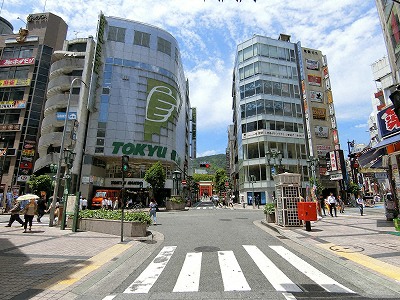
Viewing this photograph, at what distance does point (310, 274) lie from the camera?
228 inches

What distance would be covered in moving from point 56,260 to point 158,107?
40.8m

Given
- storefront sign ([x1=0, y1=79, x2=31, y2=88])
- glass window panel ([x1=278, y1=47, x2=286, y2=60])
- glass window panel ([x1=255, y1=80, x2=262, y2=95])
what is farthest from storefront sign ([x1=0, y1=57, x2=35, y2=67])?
glass window panel ([x1=278, y1=47, x2=286, y2=60])

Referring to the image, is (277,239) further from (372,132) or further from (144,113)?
(372,132)

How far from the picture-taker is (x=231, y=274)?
5.82m

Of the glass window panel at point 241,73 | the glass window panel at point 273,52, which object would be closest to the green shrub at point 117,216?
the glass window panel at point 241,73

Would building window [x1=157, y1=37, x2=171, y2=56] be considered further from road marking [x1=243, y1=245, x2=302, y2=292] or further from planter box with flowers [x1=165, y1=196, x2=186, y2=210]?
road marking [x1=243, y1=245, x2=302, y2=292]

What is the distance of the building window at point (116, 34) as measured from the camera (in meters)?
46.0

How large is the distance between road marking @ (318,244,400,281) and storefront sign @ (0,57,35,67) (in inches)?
2233

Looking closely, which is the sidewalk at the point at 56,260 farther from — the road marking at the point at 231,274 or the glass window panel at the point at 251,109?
the glass window panel at the point at 251,109

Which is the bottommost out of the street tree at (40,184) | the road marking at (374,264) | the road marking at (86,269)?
the road marking at (86,269)

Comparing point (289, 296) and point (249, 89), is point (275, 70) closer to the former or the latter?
point (249, 89)

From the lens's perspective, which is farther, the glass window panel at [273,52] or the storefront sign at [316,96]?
the storefront sign at [316,96]

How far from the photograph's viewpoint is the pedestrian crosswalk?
4.94 metres

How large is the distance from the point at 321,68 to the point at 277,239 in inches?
2162
